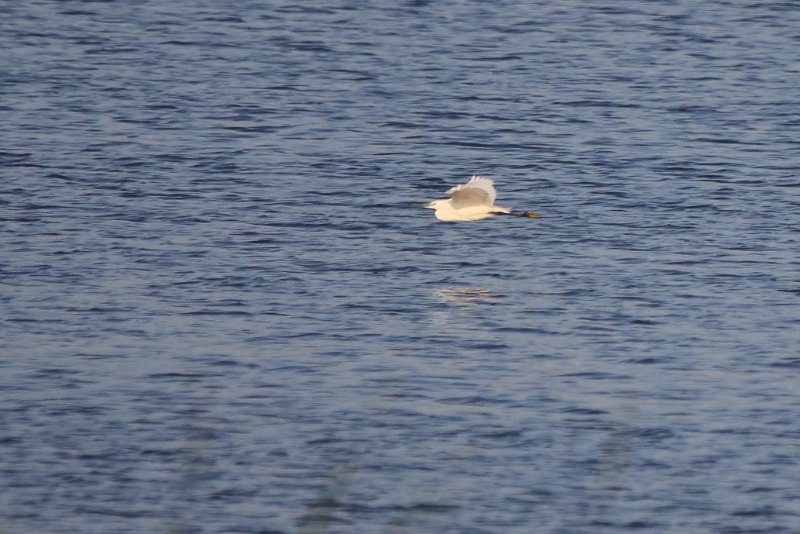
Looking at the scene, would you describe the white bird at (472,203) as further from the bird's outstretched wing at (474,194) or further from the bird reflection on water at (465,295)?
the bird reflection on water at (465,295)

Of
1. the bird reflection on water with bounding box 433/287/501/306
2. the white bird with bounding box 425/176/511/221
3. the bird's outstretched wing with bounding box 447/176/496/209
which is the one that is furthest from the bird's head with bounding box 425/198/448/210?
the bird reflection on water with bounding box 433/287/501/306

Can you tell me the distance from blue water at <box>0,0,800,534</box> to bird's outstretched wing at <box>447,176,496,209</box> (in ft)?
1.42

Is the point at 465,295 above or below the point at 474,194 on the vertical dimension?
below

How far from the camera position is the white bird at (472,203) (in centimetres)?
1523

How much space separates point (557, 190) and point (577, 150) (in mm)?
1826

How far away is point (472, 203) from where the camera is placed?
15.3 m

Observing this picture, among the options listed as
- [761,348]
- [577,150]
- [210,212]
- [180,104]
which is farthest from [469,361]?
[180,104]

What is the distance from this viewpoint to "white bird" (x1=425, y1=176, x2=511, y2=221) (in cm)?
1523

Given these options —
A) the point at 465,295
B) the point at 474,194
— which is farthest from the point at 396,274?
the point at 474,194

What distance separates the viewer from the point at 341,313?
44.1ft

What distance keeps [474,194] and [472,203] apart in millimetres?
113

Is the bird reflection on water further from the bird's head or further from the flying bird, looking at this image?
the bird's head

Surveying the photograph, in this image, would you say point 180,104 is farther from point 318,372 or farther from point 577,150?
point 318,372

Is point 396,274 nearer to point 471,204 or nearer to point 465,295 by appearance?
point 465,295
